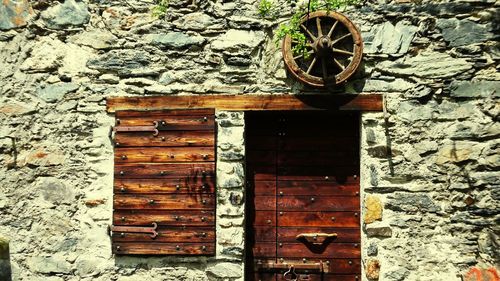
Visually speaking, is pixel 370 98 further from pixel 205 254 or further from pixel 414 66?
pixel 205 254

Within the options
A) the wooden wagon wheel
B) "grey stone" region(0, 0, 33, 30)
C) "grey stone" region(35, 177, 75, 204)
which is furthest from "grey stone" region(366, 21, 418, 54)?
"grey stone" region(0, 0, 33, 30)

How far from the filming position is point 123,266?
388cm

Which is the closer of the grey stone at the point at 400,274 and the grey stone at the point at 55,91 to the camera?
the grey stone at the point at 400,274

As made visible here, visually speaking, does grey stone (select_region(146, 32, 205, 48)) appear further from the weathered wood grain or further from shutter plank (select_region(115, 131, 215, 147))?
shutter plank (select_region(115, 131, 215, 147))

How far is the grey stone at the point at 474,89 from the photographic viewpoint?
375 cm

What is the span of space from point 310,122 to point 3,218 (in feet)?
8.84

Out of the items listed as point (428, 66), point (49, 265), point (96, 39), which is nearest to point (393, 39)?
point (428, 66)

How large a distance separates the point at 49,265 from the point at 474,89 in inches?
Result: 145

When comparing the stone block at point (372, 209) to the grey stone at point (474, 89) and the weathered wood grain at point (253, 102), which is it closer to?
the weathered wood grain at point (253, 102)

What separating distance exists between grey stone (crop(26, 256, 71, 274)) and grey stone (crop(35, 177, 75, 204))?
0.46m

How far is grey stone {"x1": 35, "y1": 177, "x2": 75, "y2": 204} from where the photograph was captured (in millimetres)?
3980

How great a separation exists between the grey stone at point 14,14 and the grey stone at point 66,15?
16 centimetres

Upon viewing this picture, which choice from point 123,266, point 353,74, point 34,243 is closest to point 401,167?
point 353,74

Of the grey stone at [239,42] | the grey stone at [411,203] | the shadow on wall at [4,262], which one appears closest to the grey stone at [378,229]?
the grey stone at [411,203]
